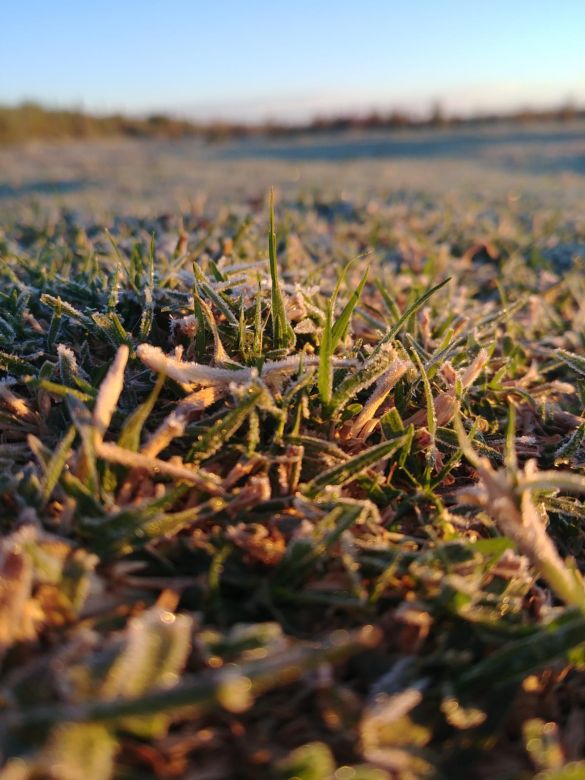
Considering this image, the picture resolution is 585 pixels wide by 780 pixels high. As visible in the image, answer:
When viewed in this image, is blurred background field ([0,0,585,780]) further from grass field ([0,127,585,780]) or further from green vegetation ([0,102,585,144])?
green vegetation ([0,102,585,144])

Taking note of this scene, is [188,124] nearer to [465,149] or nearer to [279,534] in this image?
[465,149]

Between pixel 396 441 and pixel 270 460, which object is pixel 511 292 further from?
pixel 270 460

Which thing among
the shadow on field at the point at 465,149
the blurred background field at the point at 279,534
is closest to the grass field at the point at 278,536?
the blurred background field at the point at 279,534

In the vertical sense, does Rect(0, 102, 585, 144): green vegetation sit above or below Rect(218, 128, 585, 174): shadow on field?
above

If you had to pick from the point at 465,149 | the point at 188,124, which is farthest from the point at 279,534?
the point at 188,124

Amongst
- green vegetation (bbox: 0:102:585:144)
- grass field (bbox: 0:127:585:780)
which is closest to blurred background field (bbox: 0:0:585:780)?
grass field (bbox: 0:127:585:780)

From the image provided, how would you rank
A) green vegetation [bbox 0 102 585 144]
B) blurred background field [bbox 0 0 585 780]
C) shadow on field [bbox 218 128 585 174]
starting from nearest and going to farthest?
blurred background field [bbox 0 0 585 780] < shadow on field [bbox 218 128 585 174] < green vegetation [bbox 0 102 585 144]

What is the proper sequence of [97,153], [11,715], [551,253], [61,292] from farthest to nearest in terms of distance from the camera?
1. [97,153]
2. [551,253]
3. [61,292]
4. [11,715]

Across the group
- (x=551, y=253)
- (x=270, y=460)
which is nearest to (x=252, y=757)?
(x=270, y=460)
